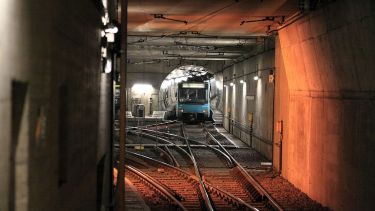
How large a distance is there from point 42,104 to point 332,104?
854cm

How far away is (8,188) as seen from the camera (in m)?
3.65

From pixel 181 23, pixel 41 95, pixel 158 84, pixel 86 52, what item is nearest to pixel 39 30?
pixel 41 95

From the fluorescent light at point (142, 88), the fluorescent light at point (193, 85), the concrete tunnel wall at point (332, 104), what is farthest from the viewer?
the fluorescent light at point (142, 88)

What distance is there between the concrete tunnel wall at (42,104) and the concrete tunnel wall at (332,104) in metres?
5.36

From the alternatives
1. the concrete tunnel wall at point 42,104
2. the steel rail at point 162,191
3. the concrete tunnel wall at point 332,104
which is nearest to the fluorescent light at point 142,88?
the steel rail at point 162,191

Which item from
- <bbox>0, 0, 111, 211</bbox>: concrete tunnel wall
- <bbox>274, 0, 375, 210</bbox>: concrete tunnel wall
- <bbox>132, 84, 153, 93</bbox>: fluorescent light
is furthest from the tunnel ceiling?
<bbox>132, 84, 153, 93</bbox>: fluorescent light

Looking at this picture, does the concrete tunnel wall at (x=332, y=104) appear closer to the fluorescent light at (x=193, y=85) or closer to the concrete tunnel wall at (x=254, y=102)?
the concrete tunnel wall at (x=254, y=102)

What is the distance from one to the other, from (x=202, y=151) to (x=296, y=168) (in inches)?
332

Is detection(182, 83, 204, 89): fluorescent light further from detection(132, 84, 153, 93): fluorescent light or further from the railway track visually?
the railway track

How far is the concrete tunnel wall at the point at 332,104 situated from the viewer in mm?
9352

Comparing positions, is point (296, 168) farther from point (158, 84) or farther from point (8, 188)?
point (158, 84)

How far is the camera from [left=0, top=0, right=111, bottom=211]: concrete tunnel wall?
3592mm

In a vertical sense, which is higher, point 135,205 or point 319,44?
point 319,44

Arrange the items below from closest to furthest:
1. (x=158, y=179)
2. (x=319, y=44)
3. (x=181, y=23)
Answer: (x=319, y=44) < (x=158, y=179) < (x=181, y=23)
